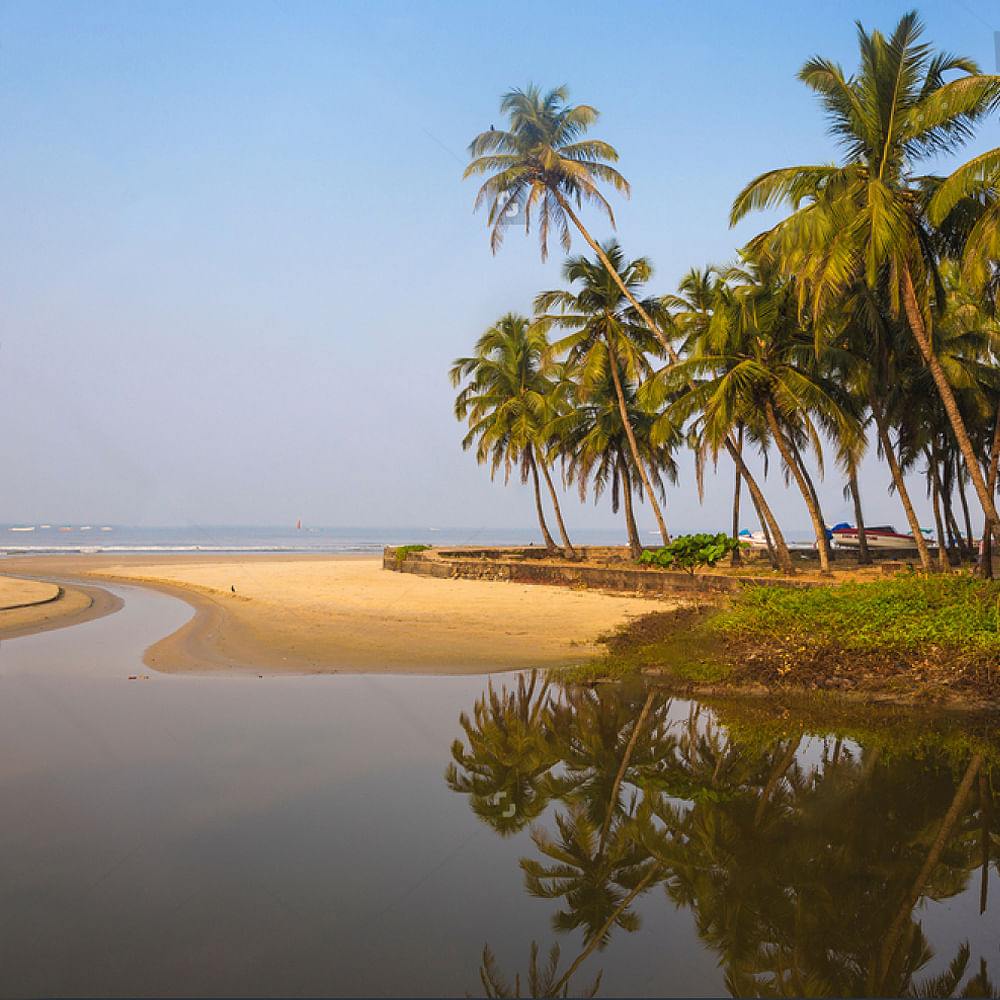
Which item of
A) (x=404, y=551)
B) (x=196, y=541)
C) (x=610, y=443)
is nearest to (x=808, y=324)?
(x=610, y=443)

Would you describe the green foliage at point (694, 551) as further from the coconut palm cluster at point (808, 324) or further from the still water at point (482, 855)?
the still water at point (482, 855)

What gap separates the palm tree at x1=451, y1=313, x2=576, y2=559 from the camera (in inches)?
1163

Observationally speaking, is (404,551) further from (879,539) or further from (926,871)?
(926,871)

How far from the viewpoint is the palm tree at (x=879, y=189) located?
479 inches

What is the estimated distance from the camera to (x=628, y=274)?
2386cm

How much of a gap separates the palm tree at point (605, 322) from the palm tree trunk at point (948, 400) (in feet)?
34.1

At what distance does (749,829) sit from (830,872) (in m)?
0.60

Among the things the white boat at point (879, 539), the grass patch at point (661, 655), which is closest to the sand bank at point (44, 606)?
the grass patch at point (661, 655)

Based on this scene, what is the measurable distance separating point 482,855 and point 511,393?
92.2 feet

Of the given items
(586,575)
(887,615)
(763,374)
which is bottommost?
(586,575)

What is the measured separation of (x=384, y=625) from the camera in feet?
41.2

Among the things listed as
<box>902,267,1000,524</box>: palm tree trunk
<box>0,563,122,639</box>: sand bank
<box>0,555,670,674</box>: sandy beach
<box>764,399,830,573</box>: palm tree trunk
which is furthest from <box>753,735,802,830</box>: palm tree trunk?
<box>764,399,830,573</box>: palm tree trunk

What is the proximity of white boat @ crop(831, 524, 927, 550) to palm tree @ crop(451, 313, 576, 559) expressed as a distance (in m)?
12.4

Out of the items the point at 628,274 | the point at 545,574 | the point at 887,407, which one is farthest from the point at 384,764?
the point at 628,274
